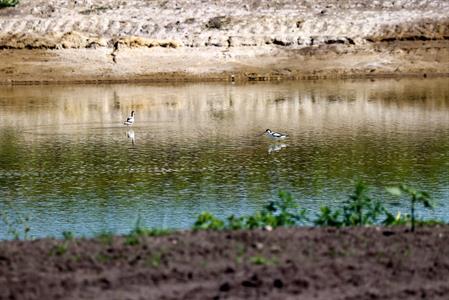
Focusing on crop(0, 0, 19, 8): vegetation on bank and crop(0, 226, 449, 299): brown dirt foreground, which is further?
crop(0, 0, 19, 8): vegetation on bank

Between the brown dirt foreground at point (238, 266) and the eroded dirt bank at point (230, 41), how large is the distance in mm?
35552

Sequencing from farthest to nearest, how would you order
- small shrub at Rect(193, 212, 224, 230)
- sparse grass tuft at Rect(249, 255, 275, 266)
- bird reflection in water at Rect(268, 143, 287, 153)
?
bird reflection in water at Rect(268, 143, 287, 153)
small shrub at Rect(193, 212, 224, 230)
sparse grass tuft at Rect(249, 255, 275, 266)

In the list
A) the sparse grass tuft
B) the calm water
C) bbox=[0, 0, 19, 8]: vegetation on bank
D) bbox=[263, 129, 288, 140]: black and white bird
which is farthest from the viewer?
bbox=[0, 0, 19, 8]: vegetation on bank

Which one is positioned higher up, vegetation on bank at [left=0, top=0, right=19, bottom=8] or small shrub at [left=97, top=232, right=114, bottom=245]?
vegetation on bank at [left=0, top=0, right=19, bottom=8]

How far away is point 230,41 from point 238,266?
39.7m

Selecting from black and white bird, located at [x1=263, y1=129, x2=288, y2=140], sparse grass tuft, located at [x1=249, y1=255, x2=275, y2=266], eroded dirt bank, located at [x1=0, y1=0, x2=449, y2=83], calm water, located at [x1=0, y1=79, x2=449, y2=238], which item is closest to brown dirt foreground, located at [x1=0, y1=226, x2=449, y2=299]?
sparse grass tuft, located at [x1=249, y1=255, x2=275, y2=266]

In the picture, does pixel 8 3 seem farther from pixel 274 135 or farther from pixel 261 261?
pixel 261 261

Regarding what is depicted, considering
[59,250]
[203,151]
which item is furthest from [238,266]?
[203,151]

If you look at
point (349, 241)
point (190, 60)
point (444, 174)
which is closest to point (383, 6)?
point (190, 60)

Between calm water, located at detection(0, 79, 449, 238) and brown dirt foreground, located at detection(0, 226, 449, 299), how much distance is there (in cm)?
376

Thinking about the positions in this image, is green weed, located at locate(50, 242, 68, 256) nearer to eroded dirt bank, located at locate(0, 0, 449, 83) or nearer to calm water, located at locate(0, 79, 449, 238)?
calm water, located at locate(0, 79, 449, 238)

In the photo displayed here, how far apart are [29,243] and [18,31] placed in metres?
41.7

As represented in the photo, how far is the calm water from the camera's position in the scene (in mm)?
16312

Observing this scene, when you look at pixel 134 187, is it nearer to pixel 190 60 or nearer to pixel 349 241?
pixel 349 241
